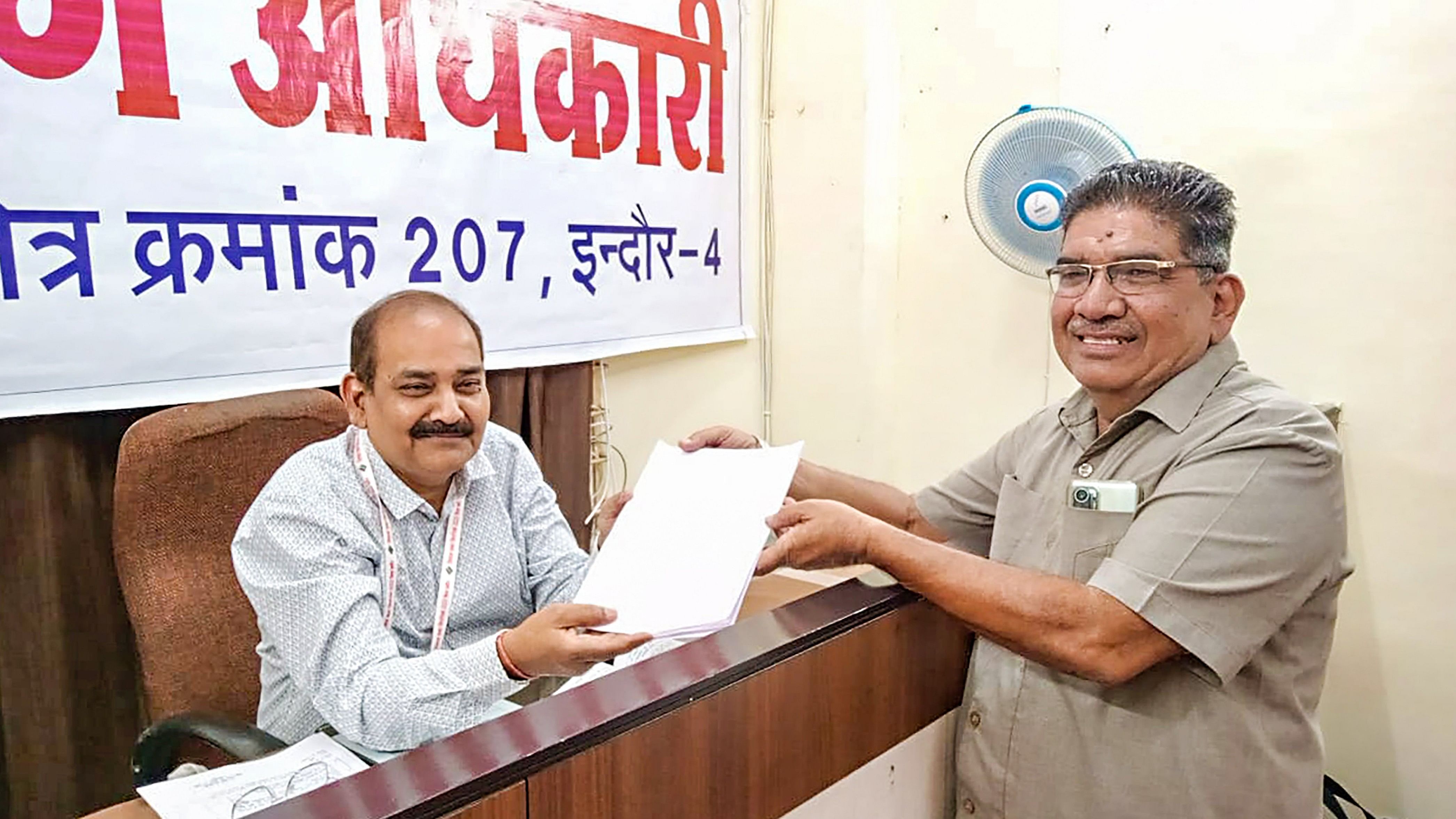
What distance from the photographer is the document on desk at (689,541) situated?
1059mm

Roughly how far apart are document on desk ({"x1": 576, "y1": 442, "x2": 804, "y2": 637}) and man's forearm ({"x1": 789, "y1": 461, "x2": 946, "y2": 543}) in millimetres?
248

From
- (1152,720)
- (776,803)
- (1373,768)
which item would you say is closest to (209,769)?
(776,803)

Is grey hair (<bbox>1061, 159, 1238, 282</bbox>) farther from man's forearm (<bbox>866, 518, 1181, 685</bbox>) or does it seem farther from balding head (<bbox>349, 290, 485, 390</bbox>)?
balding head (<bbox>349, 290, 485, 390</bbox>)

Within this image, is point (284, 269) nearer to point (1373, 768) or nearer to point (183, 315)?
point (183, 315)

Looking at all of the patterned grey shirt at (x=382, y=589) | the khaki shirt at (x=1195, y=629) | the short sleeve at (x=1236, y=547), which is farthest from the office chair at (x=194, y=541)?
the short sleeve at (x=1236, y=547)

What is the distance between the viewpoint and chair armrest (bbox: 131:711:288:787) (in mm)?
1250

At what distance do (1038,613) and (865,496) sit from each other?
1.87 feet

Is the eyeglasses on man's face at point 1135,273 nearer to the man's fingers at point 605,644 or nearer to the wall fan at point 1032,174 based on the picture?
the man's fingers at point 605,644

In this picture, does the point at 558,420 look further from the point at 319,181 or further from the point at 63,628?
the point at 63,628

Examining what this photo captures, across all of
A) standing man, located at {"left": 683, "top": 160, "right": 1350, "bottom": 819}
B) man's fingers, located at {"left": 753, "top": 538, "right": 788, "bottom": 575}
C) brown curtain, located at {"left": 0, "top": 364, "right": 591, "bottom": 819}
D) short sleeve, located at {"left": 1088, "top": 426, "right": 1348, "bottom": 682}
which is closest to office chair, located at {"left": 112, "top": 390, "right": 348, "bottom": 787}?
brown curtain, located at {"left": 0, "top": 364, "right": 591, "bottom": 819}

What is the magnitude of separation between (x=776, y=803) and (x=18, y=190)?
138 cm

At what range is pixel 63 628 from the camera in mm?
1654

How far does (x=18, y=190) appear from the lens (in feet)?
4.79

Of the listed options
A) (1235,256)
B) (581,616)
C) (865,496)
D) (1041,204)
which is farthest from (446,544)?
(1235,256)
